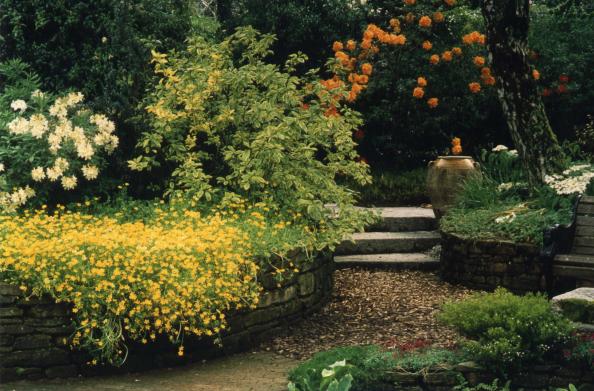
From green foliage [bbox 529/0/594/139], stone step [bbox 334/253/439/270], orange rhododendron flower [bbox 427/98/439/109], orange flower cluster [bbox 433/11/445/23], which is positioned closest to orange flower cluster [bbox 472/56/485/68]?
orange rhododendron flower [bbox 427/98/439/109]

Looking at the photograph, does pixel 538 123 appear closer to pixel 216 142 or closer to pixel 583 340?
pixel 216 142

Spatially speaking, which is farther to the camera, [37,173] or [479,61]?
[479,61]

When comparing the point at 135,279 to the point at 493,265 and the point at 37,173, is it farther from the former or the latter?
the point at 493,265

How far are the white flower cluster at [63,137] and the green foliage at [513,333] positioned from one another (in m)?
3.60

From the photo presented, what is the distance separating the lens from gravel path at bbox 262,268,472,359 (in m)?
6.59

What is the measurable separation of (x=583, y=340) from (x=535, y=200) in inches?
130

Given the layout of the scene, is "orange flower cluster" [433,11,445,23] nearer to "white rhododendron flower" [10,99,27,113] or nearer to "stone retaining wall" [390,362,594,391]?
"white rhododendron flower" [10,99,27,113]

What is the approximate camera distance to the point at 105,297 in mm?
5664

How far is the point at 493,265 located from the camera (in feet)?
25.8

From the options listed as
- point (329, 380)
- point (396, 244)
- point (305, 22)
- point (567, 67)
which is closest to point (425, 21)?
point (305, 22)

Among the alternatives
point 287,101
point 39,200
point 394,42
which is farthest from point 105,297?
point 394,42

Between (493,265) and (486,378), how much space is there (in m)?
2.65

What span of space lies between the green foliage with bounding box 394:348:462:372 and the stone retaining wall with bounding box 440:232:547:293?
88.3 inches

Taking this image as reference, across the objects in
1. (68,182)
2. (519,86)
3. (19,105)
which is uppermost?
(519,86)
